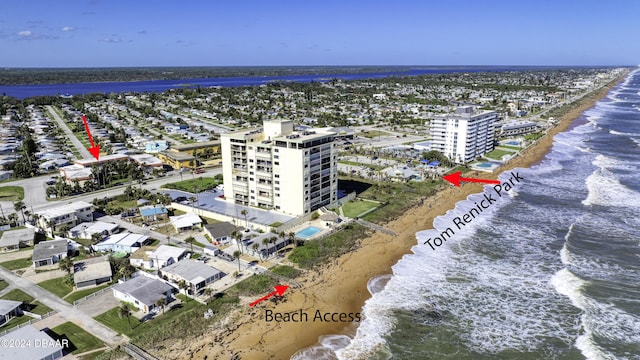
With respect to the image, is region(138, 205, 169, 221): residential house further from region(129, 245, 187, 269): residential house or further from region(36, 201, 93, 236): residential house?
region(129, 245, 187, 269): residential house

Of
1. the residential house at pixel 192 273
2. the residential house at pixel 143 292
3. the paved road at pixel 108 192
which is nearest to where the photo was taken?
the residential house at pixel 143 292

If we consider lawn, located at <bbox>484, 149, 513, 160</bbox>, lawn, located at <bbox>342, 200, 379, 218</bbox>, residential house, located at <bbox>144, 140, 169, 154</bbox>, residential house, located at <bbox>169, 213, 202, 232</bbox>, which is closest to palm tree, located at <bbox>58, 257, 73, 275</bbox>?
residential house, located at <bbox>169, 213, 202, 232</bbox>

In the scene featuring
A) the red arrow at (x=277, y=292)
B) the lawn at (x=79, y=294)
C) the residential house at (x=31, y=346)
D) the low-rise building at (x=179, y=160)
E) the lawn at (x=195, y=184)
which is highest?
the low-rise building at (x=179, y=160)

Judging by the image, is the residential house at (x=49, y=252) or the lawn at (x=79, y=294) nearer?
the lawn at (x=79, y=294)

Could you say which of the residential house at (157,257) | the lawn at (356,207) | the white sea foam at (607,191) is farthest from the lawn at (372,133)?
the residential house at (157,257)

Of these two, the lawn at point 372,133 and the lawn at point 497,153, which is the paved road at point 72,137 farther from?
the lawn at point 497,153

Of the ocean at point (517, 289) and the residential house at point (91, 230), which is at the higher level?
the residential house at point (91, 230)
